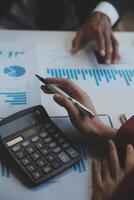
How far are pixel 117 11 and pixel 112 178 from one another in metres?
0.73

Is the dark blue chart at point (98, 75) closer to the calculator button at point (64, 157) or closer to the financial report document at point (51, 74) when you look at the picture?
the financial report document at point (51, 74)

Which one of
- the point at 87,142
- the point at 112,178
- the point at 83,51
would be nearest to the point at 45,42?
the point at 83,51

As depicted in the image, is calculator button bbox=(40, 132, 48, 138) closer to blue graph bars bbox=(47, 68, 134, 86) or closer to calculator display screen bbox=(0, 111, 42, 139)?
calculator display screen bbox=(0, 111, 42, 139)

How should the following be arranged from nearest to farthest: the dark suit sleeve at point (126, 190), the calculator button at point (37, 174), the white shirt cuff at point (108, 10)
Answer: the dark suit sleeve at point (126, 190) < the calculator button at point (37, 174) < the white shirt cuff at point (108, 10)

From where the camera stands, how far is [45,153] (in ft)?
2.16

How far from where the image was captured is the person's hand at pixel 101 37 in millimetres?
1014

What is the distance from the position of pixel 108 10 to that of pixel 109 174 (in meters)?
0.68

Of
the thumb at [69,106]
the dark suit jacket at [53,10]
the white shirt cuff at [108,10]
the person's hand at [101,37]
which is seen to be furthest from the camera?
the dark suit jacket at [53,10]

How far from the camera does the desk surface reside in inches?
32.3

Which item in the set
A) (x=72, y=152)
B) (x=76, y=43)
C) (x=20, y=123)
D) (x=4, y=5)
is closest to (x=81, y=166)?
(x=72, y=152)

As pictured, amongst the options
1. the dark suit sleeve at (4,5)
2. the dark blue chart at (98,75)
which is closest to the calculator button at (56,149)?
the dark blue chart at (98,75)

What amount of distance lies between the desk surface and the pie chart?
0.14 meters

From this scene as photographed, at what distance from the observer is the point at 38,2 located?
154 centimetres

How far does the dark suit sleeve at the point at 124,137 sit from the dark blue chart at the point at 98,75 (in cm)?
20
